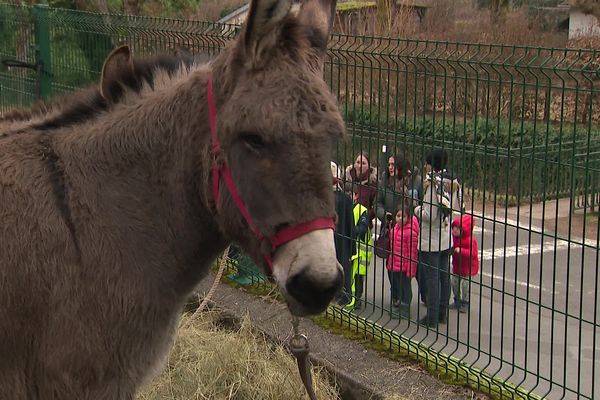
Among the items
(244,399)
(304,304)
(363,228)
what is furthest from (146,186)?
(363,228)

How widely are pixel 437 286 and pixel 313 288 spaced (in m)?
3.49

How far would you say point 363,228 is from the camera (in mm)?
6250

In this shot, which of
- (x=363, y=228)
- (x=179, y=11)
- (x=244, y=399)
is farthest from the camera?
(x=179, y=11)

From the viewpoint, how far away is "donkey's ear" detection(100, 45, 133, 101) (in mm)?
3143

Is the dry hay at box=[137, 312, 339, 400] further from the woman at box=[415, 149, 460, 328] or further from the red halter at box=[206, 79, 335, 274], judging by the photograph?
the red halter at box=[206, 79, 335, 274]

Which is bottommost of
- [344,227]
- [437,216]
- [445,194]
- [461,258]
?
[461,258]

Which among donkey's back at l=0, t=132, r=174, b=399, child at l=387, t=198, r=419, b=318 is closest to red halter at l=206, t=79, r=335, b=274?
donkey's back at l=0, t=132, r=174, b=399

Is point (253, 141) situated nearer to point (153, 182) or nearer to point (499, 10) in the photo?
point (153, 182)

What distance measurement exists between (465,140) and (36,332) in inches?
130

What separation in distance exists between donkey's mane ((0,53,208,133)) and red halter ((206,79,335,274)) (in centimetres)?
48

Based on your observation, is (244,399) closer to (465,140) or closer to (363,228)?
(363,228)

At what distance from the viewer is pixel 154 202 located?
295 cm

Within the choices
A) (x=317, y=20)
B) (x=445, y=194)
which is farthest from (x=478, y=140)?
(x=317, y=20)

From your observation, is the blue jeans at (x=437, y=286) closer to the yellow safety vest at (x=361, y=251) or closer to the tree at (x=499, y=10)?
the yellow safety vest at (x=361, y=251)
